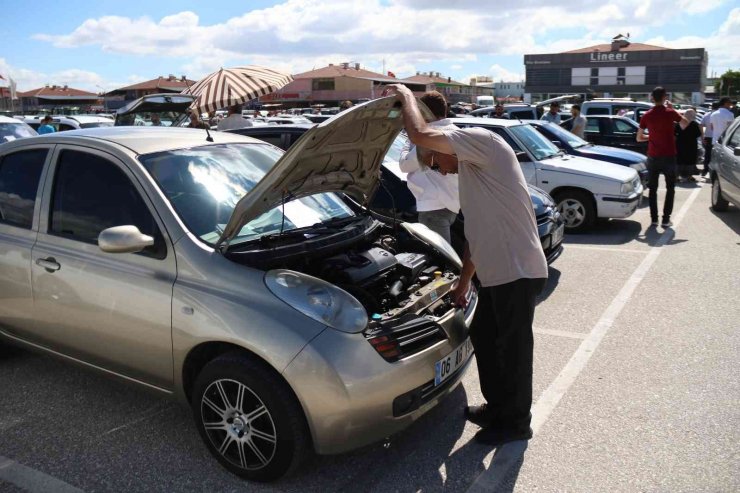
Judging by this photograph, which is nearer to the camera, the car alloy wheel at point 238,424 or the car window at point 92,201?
the car alloy wheel at point 238,424

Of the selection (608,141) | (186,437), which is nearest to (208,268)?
(186,437)

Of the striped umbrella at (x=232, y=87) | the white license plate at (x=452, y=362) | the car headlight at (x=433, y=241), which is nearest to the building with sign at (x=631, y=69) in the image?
the striped umbrella at (x=232, y=87)

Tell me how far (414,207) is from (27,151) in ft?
10.1

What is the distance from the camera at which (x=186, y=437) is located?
11.5 feet

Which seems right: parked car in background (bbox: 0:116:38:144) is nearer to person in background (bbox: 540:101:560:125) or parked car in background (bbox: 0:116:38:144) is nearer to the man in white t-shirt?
the man in white t-shirt

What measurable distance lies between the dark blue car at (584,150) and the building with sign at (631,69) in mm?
86143

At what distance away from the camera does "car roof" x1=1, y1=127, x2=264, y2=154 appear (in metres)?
3.67

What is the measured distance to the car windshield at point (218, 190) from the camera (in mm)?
3402

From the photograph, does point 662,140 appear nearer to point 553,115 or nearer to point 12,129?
point 553,115

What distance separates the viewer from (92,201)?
3609mm

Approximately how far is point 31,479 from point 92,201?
1.54m

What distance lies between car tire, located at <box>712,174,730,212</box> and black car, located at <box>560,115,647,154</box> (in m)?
3.97

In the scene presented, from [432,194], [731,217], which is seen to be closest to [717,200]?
[731,217]

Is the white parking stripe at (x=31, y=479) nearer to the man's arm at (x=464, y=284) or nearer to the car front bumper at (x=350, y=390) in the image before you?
the car front bumper at (x=350, y=390)
